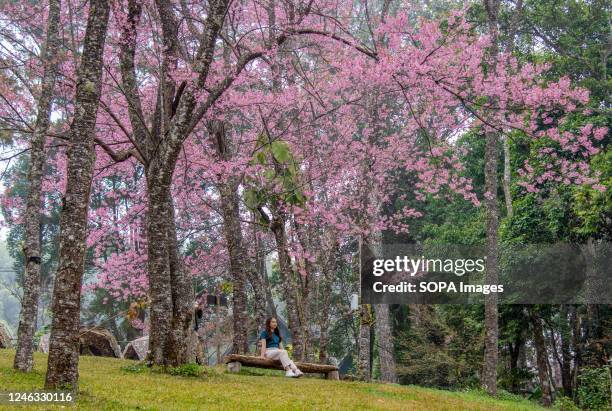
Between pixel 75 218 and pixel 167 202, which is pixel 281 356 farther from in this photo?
pixel 75 218

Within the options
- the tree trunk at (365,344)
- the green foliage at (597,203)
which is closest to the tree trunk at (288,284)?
the tree trunk at (365,344)

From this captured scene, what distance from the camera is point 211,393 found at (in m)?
8.23

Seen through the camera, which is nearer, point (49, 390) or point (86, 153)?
point (49, 390)

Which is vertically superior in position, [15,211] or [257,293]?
[15,211]

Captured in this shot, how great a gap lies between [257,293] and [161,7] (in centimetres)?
869

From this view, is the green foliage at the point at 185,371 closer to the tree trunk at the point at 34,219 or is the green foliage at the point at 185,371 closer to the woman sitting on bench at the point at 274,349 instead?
the tree trunk at the point at 34,219

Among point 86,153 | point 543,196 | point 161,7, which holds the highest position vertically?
point 161,7

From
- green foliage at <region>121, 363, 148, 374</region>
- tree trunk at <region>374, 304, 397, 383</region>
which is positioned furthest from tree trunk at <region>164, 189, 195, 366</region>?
tree trunk at <region>374, 304, 397, 383</region>

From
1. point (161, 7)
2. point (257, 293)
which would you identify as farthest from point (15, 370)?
point (257, 293)

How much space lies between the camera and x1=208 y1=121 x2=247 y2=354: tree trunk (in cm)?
1495

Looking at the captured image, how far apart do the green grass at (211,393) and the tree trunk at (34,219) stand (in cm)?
45

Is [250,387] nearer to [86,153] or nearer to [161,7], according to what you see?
[86,153]

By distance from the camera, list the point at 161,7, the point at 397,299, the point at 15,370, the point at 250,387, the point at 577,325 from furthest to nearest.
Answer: the point at 397,299 → the point at 577,325 → the point at 161,7 → the point at 250,387 → the point at 15,370

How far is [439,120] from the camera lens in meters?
20.3
